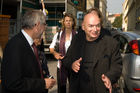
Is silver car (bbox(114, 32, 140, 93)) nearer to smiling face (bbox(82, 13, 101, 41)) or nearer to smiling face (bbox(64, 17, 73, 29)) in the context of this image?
smiling face (bbox(64, 17, 73, 29))

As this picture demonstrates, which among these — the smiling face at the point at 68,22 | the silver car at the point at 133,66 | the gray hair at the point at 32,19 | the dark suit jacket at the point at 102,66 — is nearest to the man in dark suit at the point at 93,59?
the dark suit jacket at the point at 102,66

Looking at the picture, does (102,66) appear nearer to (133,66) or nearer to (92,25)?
(92,25)

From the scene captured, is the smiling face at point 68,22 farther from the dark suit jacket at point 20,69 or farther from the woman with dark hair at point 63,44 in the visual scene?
the dark suit jacket at point 20,69

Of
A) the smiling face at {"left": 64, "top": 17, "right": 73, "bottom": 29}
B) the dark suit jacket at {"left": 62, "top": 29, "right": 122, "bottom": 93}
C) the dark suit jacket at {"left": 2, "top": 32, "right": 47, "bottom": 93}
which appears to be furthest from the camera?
the smiling face at {"left": 64, "top": 17, "right": 73, "bottom": 29}

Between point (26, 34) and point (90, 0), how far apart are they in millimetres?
39480

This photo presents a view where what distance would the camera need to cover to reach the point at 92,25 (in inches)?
83.7

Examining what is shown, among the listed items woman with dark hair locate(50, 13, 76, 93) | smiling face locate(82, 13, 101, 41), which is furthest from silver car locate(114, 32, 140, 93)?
smiling face locate(82, 13, 101, 41)

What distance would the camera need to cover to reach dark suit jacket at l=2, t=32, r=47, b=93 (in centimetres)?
160

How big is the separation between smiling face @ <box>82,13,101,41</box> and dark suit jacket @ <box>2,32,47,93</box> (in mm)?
722

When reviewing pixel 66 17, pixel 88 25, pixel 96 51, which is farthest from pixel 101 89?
pixel 66 17

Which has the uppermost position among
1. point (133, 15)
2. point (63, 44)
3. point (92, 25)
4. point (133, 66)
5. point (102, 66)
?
point (133, 15)

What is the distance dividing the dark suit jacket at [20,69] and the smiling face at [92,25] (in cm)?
72

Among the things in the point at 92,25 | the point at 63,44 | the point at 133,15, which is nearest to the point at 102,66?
the point at 92,25

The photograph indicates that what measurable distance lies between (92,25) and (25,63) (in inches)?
34.0
